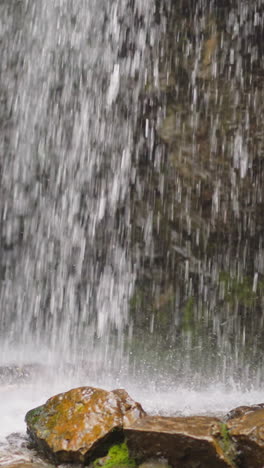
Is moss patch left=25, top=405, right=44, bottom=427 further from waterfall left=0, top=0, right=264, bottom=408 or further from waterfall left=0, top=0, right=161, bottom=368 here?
waterfall left=0, top=0, right=161, bottom=368

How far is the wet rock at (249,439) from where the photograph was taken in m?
2.95

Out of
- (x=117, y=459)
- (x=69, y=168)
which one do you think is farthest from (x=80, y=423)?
(x=69, y=168)

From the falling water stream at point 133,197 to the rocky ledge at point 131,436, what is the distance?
6.24 feet

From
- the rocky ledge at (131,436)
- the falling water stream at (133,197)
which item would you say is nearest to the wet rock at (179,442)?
the rocky ledge at (131,436)

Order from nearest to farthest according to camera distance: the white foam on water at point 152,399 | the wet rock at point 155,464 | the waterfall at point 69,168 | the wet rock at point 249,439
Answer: the wet rock at point 249,439 < the wet rock at point 155,464 < the white foam on water at point 152,399 < the waterfall at point 69,168

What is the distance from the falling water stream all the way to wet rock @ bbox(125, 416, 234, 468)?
89.0 inches

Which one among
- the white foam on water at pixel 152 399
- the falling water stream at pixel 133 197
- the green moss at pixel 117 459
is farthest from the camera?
the falling water stream at pixel 133 197

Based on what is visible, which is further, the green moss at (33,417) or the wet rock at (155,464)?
the green moss at (33,417)

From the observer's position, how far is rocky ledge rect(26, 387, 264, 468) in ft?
9.85

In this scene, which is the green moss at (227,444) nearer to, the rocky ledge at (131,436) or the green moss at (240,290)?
the rocky ledge at (131,436)

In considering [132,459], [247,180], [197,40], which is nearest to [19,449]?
[132,459]

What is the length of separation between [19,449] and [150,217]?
422 centimetres

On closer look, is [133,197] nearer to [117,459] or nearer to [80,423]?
[80,423]

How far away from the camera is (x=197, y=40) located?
23.4 ft
